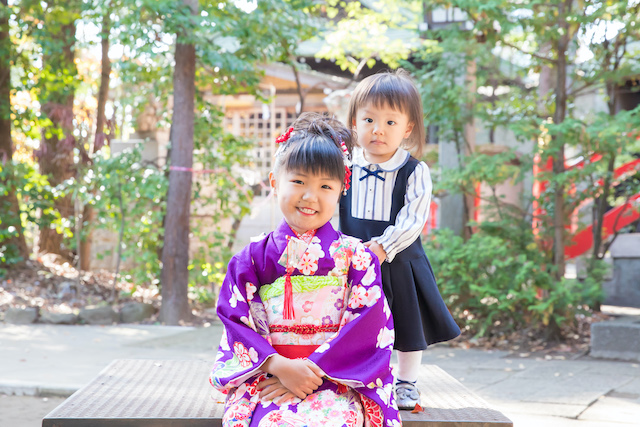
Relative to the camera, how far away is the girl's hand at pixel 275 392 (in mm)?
1944

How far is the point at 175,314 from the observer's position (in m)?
6.50

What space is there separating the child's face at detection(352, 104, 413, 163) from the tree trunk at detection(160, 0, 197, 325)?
4.38m

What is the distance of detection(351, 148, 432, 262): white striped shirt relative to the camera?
2.32m

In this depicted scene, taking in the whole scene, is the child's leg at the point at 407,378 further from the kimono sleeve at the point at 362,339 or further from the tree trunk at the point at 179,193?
the tree trunk at the point at 179,193

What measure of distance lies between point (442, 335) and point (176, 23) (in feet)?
15.0

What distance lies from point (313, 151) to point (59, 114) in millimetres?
6962

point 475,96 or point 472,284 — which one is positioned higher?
point 475,96

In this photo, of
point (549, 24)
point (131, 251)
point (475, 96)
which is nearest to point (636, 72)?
point (549, 24)

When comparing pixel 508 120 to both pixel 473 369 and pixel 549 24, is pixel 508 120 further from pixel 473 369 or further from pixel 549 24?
pixel 473 369

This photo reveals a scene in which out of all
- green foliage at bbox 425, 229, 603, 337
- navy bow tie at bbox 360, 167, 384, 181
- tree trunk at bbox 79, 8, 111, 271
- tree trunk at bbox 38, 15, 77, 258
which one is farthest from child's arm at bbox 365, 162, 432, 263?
tree trunk at bbox 79, 8, 111, 271

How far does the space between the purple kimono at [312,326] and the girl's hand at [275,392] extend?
2 cm

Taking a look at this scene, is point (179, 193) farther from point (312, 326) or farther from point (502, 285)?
point (312, 326)

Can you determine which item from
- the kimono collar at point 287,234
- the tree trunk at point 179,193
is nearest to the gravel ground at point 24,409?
the kimono collar at point 287,234

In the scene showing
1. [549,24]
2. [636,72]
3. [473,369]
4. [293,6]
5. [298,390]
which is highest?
[293,6]
